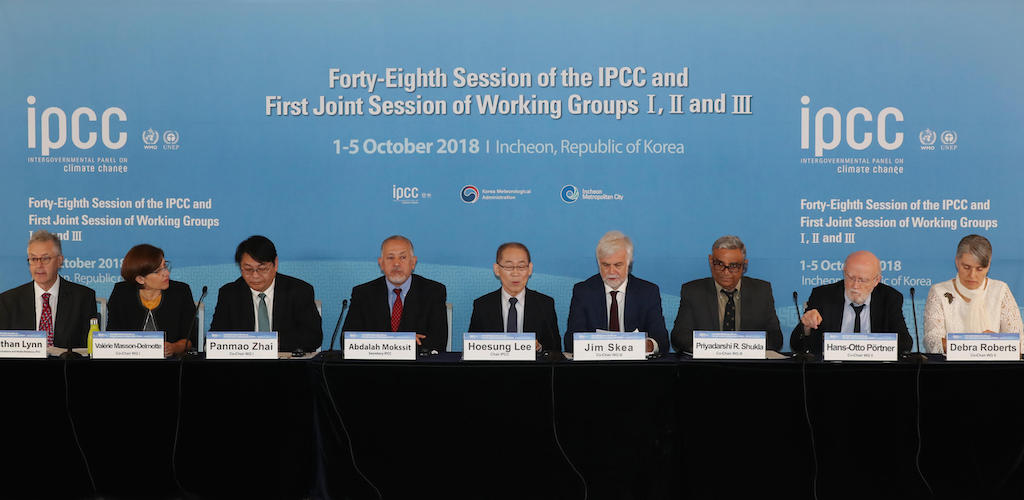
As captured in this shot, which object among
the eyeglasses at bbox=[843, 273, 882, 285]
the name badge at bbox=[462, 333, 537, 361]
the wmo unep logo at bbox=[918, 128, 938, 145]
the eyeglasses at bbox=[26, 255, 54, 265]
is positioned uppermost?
the wmo unep logo at bbox=[918, 128, 938, 145]

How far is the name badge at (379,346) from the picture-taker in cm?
278

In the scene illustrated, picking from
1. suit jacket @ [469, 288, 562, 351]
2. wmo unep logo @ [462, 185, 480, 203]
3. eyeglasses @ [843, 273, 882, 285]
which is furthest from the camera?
wmo unep logo @ [462, 185, 480, 203]

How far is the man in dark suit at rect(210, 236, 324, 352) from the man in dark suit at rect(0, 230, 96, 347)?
2.44ft

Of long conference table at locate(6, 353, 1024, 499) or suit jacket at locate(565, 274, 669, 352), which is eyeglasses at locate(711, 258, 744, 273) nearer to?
suit jacket at locate(565, 274, 669, 352)

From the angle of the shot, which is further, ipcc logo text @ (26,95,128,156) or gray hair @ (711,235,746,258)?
ipcc logo text @ (26,95,128,156)

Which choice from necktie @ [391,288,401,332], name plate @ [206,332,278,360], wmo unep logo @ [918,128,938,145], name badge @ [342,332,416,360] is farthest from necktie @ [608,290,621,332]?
wmo unep logo @ [918,128,938,145]

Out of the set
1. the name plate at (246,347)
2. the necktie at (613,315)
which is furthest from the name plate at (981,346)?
the name plate at (246,347)

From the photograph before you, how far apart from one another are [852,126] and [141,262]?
12.6 feet

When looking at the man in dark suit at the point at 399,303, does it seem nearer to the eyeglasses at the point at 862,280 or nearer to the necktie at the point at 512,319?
the necktie at the point at 512,319

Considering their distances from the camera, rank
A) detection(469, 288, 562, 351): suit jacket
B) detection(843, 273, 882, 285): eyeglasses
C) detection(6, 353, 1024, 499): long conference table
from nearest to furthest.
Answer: detection(6, 353, 1024, 499): long conference table, detection(843, 273, 882, 285): eyeglasses, detection(469, 288, 562, 351): suit jacket

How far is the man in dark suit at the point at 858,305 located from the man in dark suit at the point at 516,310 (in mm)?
1214

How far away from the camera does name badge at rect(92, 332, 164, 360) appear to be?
2.79 meters

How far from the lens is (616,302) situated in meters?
3.72

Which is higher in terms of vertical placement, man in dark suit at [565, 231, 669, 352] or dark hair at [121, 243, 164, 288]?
dark hair at [121, 243, 164, 288]
